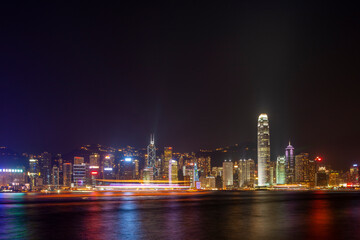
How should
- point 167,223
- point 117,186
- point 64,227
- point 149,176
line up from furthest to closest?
point 149,176 < point 117,186 < point 167,223 < point 64,227

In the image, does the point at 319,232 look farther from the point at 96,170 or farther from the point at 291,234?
the point at 96,170

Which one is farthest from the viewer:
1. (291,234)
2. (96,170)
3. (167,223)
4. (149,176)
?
(149,176)

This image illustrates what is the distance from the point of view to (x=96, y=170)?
164 meters

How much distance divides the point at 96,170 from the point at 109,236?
144 metres

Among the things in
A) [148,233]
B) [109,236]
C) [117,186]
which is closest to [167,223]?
[148,233]

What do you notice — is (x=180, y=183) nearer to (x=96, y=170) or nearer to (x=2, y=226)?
(x=96, y=170)

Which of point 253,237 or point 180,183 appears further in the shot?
point 180,183

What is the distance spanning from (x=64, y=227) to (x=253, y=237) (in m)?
13.9

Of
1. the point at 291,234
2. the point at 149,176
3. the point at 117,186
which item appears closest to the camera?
the point at 291,234

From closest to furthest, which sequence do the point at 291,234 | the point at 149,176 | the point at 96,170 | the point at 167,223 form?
the point at 291,234 → the point at 167,223 → the point at 96,170 → the point at 149,176

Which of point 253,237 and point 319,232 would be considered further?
point 319,232

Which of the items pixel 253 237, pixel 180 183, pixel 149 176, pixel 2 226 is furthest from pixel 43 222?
pixel 149 176

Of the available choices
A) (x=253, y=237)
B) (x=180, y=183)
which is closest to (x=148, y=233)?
(x=253, y=237)

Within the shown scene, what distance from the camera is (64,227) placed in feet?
95.3
